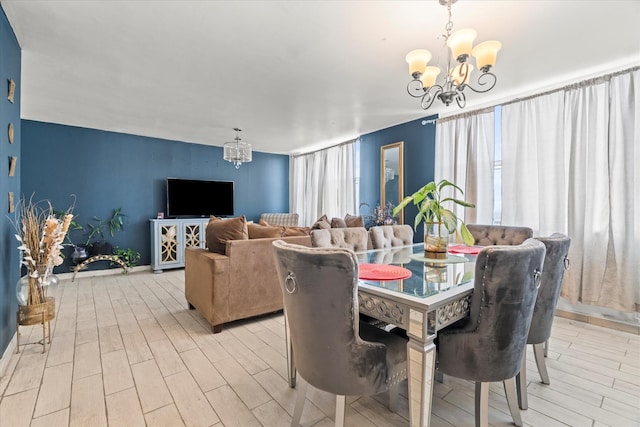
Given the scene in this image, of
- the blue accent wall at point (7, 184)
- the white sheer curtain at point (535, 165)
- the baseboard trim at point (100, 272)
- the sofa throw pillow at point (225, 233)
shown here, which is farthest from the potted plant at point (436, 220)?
the baseboard trim at point (100, 272)

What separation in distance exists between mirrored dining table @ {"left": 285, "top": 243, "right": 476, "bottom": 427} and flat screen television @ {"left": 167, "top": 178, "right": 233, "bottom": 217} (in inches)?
195

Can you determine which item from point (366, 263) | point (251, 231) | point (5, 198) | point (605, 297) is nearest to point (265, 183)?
point (251, 231)

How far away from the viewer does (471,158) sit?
11.8 feet

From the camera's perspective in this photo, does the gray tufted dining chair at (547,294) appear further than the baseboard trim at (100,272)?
No

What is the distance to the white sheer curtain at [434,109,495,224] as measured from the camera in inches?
136

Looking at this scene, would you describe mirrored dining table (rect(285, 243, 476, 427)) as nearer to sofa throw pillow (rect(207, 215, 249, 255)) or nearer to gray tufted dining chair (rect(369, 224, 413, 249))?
gray tufted dining chair (rect(369, 224, 413, 249))

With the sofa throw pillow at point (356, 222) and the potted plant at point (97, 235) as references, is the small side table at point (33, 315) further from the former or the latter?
the sofa throw pillow at point (356, 222)

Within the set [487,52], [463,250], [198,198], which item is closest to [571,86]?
[487,52]

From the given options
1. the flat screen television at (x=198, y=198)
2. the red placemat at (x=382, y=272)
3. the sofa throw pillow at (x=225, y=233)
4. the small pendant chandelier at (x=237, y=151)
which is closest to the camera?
the red placemat at (x=382, y=272)

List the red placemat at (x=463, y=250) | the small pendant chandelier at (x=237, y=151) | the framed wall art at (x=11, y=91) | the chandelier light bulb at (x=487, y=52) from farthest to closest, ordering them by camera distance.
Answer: the small pendant chandelier at (x=237, y=151) < the red placemat at (x=463, y=250) < the framed wall art at (x=11, y=91) < the chandelier light bulb at (x=487, y=52)

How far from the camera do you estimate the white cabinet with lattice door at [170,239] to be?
4.93 m

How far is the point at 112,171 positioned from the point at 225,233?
355cm

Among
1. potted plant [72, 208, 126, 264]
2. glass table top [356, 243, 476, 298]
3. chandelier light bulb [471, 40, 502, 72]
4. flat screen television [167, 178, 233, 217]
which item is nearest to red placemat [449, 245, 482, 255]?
glass table top [356, 243, 476, 298]

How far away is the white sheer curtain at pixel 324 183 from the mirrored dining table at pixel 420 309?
393 centimetres
